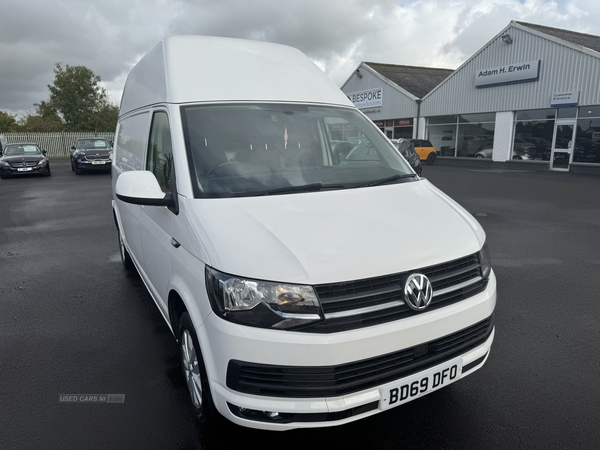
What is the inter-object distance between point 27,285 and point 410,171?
478 centimetres

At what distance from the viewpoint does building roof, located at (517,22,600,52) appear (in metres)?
22.6

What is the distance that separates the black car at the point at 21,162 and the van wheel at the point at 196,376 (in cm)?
1968

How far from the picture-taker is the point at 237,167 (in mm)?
2980

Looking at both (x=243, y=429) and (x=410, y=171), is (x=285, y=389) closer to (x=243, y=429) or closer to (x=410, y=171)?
(x=243, y=429)

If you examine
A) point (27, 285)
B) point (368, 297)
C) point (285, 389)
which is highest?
point (368, 297)

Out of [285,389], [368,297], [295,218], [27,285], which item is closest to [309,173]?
[295,218]

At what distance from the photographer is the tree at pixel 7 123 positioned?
5516 cm

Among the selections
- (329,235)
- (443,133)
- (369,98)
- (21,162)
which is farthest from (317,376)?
(369,98)

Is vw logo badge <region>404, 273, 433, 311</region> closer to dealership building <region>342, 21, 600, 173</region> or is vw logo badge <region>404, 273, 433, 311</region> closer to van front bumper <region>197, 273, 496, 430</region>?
van front bumper <region>197, 273, 496, 430</region>

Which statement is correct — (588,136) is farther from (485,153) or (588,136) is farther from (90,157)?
(90,157)

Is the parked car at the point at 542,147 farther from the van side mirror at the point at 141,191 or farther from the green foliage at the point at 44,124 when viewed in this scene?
the green foliage at the point at 44,124

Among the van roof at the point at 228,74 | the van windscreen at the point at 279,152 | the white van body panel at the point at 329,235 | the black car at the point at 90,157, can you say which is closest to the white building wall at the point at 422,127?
the black car at the point at 90,157

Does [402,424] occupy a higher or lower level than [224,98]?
lower

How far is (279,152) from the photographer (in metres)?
3.22
